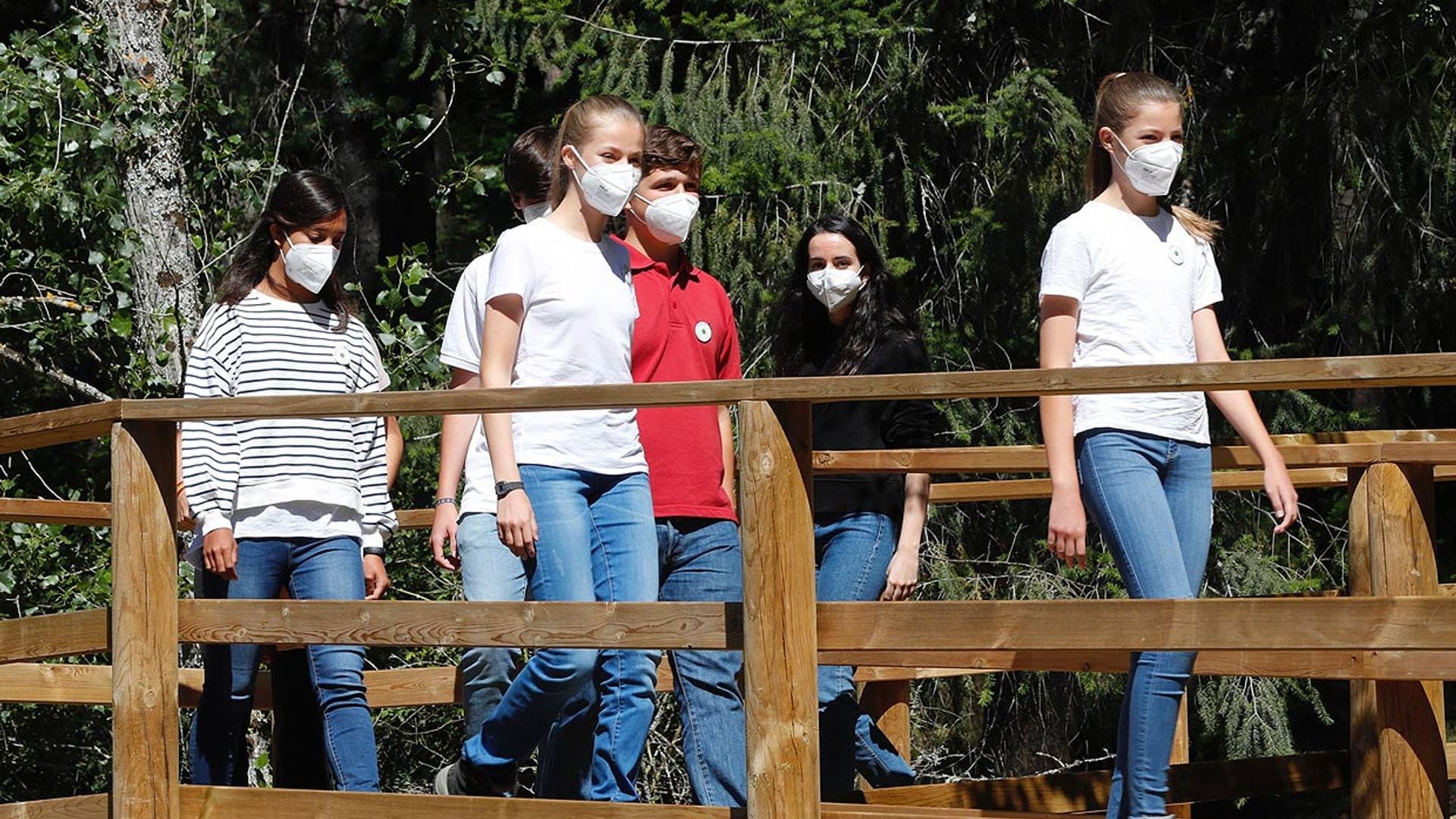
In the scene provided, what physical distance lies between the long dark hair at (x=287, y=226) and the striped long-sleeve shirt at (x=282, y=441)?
36 mm

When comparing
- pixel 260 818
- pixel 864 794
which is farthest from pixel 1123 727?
pixel 260 818

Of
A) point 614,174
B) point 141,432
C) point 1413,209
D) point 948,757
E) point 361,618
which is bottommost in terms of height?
point 948,757

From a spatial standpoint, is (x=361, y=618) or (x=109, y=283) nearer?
(x=361, y=618)

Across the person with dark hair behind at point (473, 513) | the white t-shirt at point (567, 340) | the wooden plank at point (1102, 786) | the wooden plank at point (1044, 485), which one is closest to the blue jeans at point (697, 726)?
the person with dark hair behind at point (473, 513)

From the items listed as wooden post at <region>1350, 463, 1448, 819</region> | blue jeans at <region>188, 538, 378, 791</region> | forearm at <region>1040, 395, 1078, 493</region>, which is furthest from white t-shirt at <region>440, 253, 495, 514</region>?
wooden post at <region>1350, 463, 1448, 819</region>

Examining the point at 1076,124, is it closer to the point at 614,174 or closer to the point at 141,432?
the point at 614,174

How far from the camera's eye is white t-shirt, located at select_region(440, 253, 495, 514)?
4316 millimetres

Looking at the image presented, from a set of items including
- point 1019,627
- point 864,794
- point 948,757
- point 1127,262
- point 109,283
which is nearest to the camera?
point 1019,627

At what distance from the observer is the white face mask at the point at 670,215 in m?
4.48

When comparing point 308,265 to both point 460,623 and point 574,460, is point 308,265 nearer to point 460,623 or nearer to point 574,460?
point 574,460

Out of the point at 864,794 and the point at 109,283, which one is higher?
the point at 109,283

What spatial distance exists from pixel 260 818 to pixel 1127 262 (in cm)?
214

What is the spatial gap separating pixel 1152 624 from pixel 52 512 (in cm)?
340

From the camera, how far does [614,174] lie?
4.13 metres
